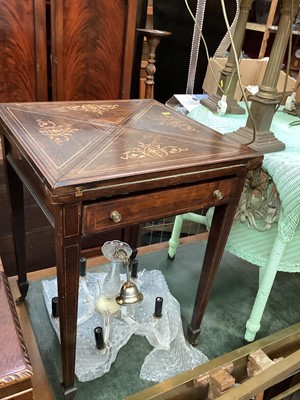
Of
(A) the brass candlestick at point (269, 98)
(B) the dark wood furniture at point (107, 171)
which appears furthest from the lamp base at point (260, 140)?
(B) the dark wood furniture at point (107, 171)

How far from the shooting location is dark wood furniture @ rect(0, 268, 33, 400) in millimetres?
590

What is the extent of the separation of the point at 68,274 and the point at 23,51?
3.11 feet

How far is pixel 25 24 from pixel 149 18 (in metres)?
0.68

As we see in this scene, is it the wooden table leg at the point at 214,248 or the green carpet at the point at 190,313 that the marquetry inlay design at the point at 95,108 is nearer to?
the wooden table leg at the point at 214,248

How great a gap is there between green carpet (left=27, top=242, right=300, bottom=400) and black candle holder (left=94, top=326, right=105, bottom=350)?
0.24 feet

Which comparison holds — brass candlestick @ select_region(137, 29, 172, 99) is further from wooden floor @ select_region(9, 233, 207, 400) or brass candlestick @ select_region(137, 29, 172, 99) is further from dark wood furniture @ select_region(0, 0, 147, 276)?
wooden floor @ select_region(9, 233, 207, 400)

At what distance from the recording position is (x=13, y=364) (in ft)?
1.98

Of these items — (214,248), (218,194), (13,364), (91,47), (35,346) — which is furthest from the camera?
(91,47)

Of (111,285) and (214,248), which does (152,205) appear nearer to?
(214,248)

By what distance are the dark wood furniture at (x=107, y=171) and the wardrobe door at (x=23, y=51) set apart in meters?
0.45

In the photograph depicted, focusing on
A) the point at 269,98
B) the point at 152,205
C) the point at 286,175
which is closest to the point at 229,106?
the point at 269,98

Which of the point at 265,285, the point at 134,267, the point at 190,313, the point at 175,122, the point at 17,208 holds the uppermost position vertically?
the point at 175,122

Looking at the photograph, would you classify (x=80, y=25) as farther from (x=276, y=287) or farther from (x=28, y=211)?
(x=276, y=287)

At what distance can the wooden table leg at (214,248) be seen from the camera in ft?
2.98
